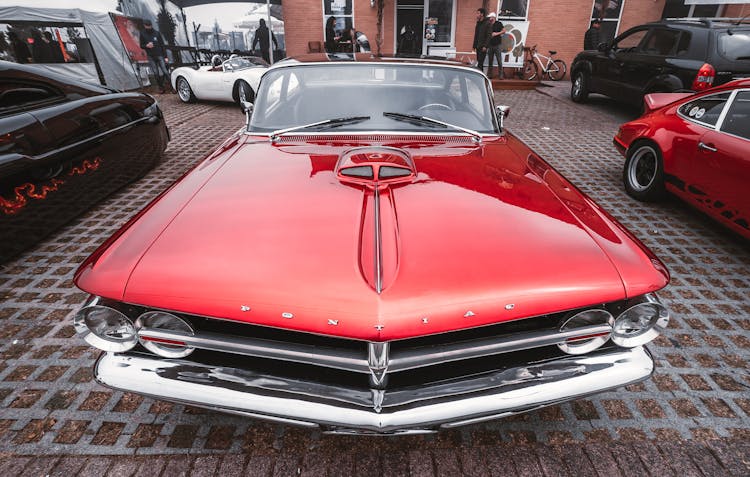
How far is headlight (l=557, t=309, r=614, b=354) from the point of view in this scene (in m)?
1.59

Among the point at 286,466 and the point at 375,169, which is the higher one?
the point at 375,169

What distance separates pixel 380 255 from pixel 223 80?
978 centimetres

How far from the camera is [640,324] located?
5.45 feet

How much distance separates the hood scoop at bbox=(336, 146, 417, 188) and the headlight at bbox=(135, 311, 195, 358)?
99 centimetres

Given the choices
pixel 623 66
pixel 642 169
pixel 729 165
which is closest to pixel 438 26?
pixel 623 66

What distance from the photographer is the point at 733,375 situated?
247cm

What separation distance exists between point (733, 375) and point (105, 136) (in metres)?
5.75

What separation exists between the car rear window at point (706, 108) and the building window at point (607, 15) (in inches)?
474

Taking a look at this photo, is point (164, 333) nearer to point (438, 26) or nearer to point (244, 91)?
point (244, 91)

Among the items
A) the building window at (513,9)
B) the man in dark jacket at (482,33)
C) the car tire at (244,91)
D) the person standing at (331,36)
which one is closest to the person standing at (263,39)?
the person standing at (331,36)

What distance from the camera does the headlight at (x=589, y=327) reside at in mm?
1586

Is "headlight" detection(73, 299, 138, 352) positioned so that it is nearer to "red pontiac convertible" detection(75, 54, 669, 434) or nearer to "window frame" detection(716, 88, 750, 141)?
"red pontiac convertible" detection(75, 54, 669, 434)

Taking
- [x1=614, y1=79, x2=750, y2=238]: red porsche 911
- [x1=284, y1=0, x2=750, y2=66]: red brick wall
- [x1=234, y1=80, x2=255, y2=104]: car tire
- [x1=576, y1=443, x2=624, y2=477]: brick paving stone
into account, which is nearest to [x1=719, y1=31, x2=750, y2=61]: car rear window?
[x1=614, y1=79, x2=750, y2=238]: red porsche 911

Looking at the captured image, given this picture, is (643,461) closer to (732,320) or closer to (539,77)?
(732,320)
